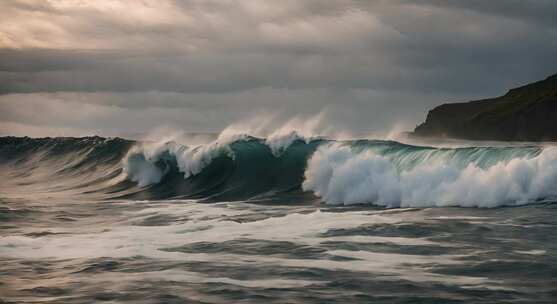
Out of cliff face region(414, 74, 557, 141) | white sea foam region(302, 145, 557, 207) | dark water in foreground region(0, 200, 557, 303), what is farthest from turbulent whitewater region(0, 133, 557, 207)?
cliff face region(414, 74, 557, 141)

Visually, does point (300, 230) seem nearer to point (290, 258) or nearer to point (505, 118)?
point (290, 258)

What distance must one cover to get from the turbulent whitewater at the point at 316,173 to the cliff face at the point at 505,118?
243 feet

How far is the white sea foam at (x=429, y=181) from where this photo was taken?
21375 mm

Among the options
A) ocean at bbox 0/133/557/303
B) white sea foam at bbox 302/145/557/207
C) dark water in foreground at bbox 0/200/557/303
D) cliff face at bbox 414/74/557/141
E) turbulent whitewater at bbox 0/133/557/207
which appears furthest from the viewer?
cliff face at bbox 414/74/557/141

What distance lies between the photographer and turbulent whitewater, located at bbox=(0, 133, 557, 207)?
21922 millimetres

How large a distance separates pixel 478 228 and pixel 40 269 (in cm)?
889

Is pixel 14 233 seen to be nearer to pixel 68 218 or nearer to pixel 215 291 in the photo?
pixel 68 218

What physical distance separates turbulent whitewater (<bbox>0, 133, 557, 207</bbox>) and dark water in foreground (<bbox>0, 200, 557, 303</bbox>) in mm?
2203

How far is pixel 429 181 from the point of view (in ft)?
77.4

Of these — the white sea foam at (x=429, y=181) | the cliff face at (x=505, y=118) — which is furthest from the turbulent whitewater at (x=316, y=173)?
the cliff face at (x=505, y=118)

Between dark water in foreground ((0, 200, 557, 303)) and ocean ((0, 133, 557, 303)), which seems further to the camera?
ocean ((0, 133, 557, 303))

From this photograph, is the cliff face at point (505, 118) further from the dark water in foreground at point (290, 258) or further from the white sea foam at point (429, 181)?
the dark water in foreground at point (290, 258)

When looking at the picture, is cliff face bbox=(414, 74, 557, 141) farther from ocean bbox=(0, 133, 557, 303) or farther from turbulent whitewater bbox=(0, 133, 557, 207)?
ocean bbox=(0, 133, 557, 303)

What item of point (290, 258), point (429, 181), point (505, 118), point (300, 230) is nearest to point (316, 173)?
point (429, 181)
